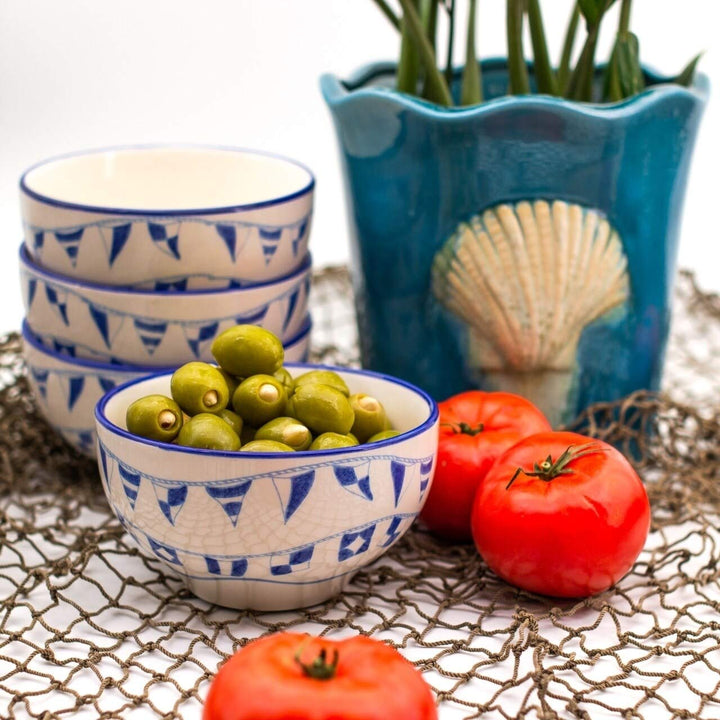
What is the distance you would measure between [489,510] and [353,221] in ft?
1.25

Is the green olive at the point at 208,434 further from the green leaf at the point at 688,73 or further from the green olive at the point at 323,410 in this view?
the green leaf at the point at 688,73

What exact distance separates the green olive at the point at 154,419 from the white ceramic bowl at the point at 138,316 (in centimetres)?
17

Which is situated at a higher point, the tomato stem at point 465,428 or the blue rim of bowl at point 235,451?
the blue rim of bowl at point 235,451

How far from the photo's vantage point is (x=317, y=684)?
641 millimetres

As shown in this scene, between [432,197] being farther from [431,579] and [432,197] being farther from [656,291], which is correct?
[431,579]

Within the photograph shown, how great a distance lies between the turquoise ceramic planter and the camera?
3.42 ft

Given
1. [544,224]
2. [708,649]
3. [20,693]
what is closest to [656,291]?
[544,224]

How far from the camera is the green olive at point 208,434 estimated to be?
0.81 metres

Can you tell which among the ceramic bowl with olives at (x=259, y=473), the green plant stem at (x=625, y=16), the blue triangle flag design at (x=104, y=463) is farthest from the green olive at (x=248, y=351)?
the green plant stem at (x=625, y=16)

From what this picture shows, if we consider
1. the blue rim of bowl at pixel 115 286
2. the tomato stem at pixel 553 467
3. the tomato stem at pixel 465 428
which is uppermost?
the blue rim of bowl at pixel 115 286

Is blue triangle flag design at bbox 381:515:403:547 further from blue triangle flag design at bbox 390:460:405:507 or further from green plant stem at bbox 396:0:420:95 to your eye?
green plant stem at bbox 396:0:420:95

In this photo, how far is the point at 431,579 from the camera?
94 cm

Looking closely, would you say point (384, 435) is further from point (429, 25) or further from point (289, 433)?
point (429, 25)

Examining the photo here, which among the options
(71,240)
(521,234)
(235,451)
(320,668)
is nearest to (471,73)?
(521,234)
